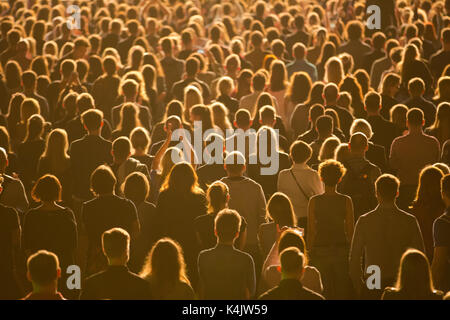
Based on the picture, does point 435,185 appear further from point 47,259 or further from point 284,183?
point 47,259

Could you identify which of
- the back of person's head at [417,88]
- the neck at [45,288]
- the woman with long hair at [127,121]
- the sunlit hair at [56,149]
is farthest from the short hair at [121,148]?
the back of person's head at [417,88]

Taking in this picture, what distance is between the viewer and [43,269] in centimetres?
614

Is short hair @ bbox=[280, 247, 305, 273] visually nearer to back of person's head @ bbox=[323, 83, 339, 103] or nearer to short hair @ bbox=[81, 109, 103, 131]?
short hair @ bbox=[81, 109, 103, 131]

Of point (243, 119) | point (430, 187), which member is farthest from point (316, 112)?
point (430, 187)

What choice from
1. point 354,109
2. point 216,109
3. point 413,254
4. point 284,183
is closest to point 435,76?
point 354,109

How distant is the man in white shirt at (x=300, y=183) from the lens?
28.8ft

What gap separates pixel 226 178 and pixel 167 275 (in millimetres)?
2260

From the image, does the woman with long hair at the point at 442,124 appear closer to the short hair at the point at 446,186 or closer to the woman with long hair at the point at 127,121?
the short hair at the point at 446,186

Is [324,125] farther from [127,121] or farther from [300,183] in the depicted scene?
[127,121]

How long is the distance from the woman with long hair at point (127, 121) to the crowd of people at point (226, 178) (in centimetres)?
2

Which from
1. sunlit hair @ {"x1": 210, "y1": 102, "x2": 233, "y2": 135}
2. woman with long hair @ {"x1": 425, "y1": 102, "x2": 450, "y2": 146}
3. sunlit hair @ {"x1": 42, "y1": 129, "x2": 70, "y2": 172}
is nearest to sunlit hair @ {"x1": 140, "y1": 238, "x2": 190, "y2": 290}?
sunlit hair @ {"x1": 42, "y1": 129, "x2": 70, "y2": 172}

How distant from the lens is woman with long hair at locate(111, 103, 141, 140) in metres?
10.4

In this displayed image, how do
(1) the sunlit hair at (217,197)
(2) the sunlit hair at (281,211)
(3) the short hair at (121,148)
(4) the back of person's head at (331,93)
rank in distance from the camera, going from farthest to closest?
(4) the back of person's head at (331,93) → (3) the short hair at (121,148) → (1) the sunlit hair at (217,197) → (2) the sunlit hair at (281,211)

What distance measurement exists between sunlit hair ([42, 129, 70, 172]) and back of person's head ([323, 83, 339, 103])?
3612 millimetres
